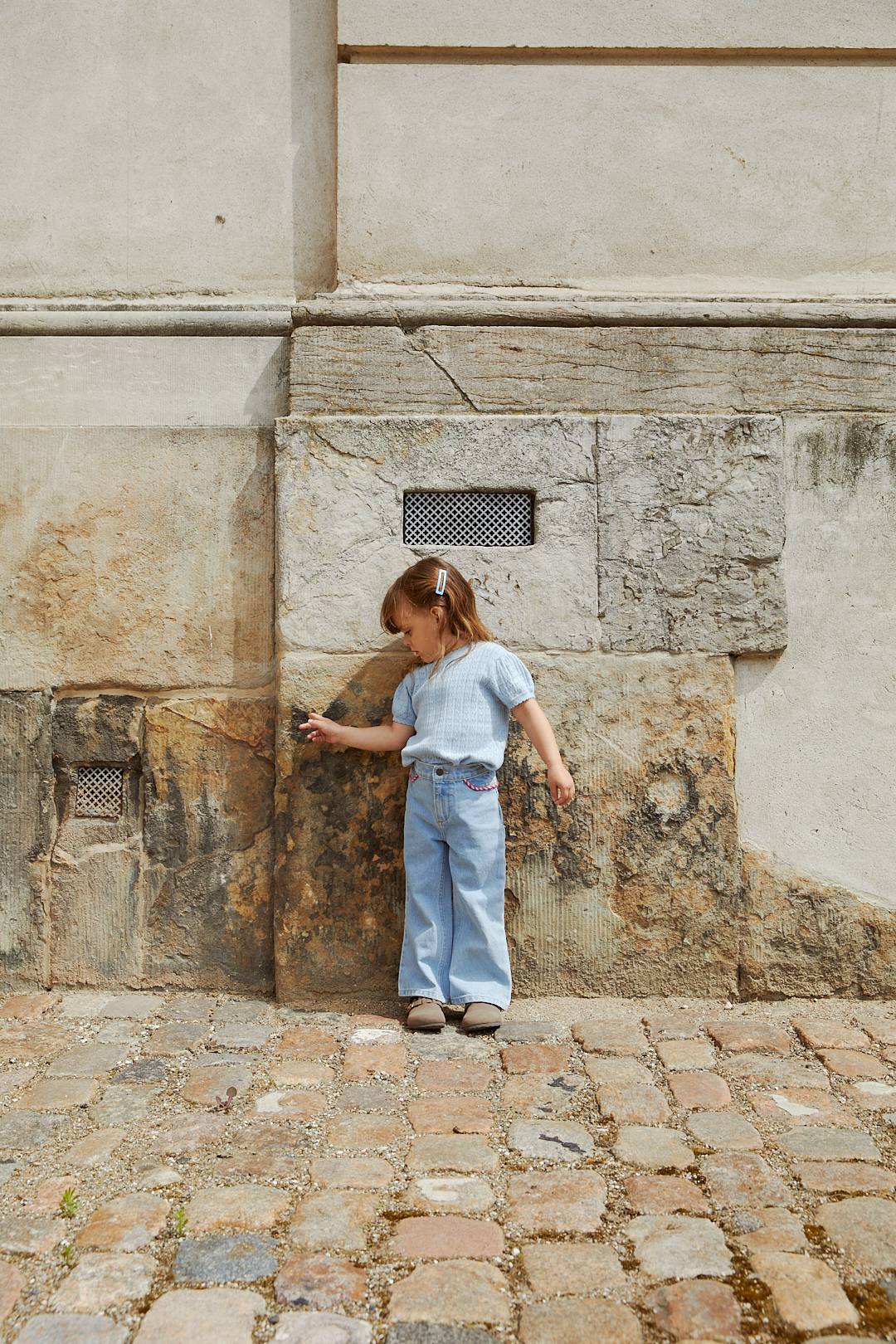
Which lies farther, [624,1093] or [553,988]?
[553,988]

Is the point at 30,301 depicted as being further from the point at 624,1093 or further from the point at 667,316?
the point at 624,1093

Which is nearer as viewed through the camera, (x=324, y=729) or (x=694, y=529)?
(x=324, y=729)

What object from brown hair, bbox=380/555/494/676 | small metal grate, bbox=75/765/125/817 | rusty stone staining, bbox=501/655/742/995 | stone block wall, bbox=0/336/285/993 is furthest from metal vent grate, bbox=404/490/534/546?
small metal grate, bbox=75/765/125/817

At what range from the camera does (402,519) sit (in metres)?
3.38

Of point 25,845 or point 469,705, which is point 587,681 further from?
point 25,845

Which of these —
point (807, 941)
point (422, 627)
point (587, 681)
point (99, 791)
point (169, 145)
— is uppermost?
point (169, 145)

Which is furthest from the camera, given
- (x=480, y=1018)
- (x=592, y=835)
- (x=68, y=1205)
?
(x=592, y=835)

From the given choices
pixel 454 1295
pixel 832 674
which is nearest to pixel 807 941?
pixel 832 674

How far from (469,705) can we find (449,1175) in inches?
51.1

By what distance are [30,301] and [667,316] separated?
2.02m

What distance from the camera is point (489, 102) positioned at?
350 centimetres

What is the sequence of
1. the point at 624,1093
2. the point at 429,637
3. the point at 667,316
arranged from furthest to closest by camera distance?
1. the point at 667,316
2. the point at 429,637
3. the point at 624,1093

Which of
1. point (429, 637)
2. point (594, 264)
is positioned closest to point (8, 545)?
point (429, 637)

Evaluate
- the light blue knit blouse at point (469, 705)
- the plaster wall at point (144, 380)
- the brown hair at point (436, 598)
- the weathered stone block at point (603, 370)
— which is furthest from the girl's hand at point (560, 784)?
the plaster wall at point (144, 380)
